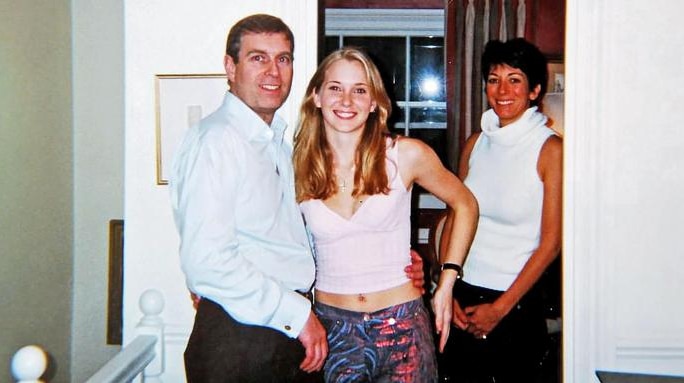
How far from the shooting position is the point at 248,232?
1.47 m

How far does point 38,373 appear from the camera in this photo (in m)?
1.24

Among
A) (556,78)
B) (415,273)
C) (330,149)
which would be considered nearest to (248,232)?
(330,149)

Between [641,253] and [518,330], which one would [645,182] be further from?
[518,330]

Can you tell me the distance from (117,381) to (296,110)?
2.73 ft

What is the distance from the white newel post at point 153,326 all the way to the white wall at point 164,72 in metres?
0.03

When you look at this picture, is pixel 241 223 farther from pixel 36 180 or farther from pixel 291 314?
pixel 36 180

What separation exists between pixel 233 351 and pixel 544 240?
44.0 inches

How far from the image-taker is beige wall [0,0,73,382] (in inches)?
100

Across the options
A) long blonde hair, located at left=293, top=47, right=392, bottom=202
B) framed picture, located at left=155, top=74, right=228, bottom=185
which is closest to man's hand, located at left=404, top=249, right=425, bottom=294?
long blonde hair, located at left=293, top=47, right=392, bottom=202

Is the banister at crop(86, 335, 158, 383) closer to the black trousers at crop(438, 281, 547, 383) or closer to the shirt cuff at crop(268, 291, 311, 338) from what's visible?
the shirt cuff at crop(268, 291, 311, 338)

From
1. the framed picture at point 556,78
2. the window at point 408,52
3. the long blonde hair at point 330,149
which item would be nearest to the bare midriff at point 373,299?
the long blonde hair at point 330,149

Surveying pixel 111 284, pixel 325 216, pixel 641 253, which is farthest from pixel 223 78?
pixel 111 284

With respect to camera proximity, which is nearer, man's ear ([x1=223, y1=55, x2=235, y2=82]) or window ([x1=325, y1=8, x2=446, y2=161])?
man's ear ([x1=223, y1=55, x2=235, y2=82])

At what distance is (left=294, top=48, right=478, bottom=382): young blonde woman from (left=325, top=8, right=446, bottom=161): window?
2.47m
